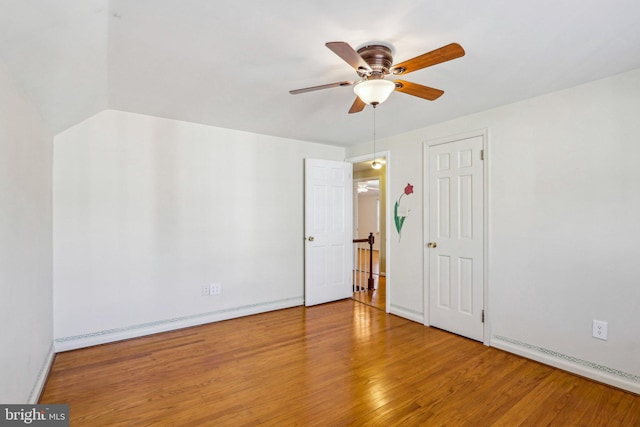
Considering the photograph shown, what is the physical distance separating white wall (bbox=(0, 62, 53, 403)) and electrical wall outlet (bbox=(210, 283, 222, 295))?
4.77 ft

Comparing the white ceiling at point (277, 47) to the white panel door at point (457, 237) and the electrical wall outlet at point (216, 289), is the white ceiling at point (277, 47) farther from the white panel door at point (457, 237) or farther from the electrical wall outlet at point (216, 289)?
the electrical wall outlet at point (216, 289)

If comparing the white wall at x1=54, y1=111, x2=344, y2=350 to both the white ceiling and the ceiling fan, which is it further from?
the ceiling fan

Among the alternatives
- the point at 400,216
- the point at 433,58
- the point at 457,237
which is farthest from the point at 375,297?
the point at 433,58

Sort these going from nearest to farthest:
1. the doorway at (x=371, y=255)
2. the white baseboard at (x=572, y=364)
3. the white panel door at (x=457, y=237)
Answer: the white baseboard at (x=572, y=364) < the white panel door at (x=457, y=237) < the doorway at (x=371, y=255)

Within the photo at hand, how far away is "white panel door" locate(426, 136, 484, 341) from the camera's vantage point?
10.1 feet

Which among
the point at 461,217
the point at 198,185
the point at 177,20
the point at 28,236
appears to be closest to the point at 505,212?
the point at 461,217

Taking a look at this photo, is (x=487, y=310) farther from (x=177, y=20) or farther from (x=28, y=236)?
(x=28, y=236)

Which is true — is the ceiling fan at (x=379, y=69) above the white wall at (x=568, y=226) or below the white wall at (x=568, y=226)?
above

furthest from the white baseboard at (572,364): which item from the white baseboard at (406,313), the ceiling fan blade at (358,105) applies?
the ceiling fan blade at (358,105)

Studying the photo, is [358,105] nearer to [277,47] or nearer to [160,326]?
[277,47]

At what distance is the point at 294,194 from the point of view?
423cm

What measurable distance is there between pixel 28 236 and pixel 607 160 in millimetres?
4141

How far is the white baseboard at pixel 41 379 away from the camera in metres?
1.97

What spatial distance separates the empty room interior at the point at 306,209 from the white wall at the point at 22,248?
0.09ft
